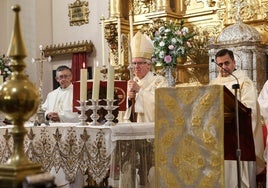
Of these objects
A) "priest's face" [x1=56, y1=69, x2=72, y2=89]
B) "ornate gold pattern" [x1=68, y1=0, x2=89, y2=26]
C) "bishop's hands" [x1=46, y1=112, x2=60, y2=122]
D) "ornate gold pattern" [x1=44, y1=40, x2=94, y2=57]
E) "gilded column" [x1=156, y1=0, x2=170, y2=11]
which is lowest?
"bishop's hands" [x1=46, y1=112, x2=60, y2=122]

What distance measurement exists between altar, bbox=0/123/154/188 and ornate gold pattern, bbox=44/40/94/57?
5.47m

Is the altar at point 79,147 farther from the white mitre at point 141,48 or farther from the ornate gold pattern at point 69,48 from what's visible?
the ornate gold pattern at point 69,48

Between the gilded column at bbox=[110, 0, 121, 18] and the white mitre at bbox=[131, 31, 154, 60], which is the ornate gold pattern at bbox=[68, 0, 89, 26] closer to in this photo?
the gilded column at bbox=[110, 0, 121, 18]

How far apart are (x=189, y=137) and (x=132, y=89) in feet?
2.84

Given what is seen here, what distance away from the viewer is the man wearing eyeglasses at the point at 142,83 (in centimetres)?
538

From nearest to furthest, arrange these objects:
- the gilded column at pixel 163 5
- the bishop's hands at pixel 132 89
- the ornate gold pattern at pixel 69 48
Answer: the bishop's hands at pixel 132 89, the gilded column at pixel 163 5, the ornate gold pattern at pixel 69 48

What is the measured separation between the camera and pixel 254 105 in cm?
573

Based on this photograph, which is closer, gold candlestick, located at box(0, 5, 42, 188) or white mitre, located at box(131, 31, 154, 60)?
gold candlestick, located at box(0, 5, 42, 188)

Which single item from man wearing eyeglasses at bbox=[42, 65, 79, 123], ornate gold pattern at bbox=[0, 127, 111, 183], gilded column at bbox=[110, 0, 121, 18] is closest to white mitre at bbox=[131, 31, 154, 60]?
man wearing eyeglasses at bbox=[42, 65, 79, 123]

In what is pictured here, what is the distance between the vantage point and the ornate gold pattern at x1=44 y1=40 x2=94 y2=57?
33.7ft

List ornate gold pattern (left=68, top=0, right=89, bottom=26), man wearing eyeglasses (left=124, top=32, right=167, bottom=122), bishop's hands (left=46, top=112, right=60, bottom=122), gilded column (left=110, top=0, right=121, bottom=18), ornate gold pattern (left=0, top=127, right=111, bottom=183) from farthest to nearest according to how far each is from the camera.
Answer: ornate gold pattern (left=68, top=0, right=89, bottom=26) < gilded column (left=110, top=0, right=121, bottom=18) < bishop's hands (left=46, top=112, right=60, bottom=122) < man wearing eyeglasses (left=124, top=32, right=167, bottom=122) < ornate gold pattern (left=0, top=127, right=111, bottom=183)

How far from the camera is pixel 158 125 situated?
182 inches

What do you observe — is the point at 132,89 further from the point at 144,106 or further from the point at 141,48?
the point at 141,48

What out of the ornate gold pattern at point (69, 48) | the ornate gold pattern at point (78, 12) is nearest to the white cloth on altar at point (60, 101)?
the ornate gold pattern at point (69, 48)
